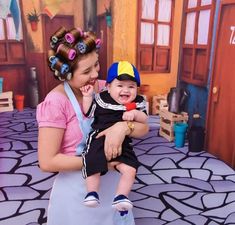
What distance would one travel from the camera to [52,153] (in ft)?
4.10

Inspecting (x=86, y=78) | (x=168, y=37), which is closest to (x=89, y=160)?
(x=86, y=78)

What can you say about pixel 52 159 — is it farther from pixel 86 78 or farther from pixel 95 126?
pixel 86 78

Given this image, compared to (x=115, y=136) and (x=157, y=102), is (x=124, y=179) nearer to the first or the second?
(x=115, y=136)

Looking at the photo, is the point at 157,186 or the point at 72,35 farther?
the point at 157,186

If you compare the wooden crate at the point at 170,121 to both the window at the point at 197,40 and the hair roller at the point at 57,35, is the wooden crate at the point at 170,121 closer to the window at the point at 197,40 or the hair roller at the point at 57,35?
the window at the point at 197,40

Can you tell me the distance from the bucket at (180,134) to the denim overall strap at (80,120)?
102 inches

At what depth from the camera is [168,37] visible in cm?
520

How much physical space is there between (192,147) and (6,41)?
404cm

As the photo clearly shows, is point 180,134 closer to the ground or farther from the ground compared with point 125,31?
closer to the ground

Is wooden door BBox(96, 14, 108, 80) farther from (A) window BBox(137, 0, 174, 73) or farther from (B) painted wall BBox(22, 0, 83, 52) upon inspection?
(A) window BBox(137, 0, 174, 73)

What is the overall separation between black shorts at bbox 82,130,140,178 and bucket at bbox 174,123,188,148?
2.48m

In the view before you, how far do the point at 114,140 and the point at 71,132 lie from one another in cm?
20

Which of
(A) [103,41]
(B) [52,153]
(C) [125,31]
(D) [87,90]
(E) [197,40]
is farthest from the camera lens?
(A) [103,41]

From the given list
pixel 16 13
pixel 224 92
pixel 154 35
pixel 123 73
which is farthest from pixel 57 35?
pixel 16 13
